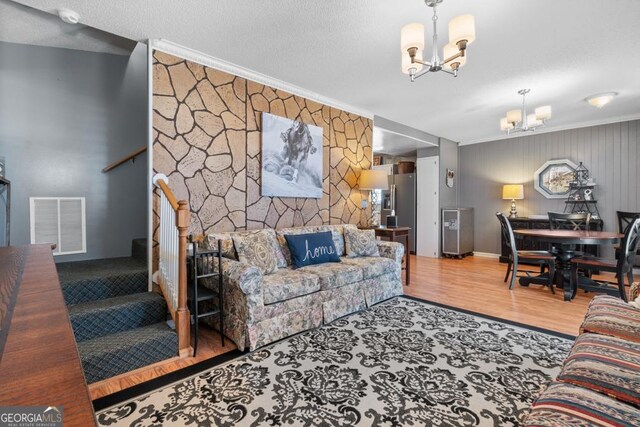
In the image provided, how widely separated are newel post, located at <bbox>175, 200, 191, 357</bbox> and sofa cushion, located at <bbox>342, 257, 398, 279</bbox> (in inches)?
67.5

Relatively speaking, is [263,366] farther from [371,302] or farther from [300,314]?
[371,302]

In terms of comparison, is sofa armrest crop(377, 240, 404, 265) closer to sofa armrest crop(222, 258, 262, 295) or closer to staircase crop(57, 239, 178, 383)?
sofa armrest crop(222, 258, 262, 295)

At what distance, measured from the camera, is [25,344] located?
1.73 feet

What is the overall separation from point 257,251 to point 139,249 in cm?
145

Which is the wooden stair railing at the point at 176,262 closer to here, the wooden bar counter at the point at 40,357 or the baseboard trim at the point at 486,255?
the wooden bar counter at the point at 40,357

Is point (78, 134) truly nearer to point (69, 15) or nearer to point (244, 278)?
point (69, 15)

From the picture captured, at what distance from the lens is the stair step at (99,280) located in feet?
7.86

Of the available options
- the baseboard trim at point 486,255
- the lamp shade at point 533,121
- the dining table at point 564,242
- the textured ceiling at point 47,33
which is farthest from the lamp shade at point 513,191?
the textured ceiling at point 47,33

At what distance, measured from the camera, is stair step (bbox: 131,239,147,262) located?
3.22 m

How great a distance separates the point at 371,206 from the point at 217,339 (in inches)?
128

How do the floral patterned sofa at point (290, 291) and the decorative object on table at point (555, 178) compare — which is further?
the decorative object on table at point (555, 178)

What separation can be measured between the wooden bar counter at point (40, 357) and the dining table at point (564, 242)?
445 cm

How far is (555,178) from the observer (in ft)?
18.9

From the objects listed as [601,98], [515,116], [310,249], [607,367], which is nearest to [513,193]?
[601,98]
